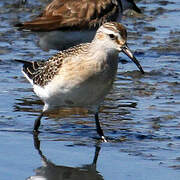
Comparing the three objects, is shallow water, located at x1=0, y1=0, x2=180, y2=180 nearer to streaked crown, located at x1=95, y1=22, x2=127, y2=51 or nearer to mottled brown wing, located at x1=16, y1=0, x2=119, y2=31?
mottled brown wing, located at x1=16, y1=0, x2=119, y2=31

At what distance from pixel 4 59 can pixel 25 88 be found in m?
1.41

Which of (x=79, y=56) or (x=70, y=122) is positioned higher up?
(x=79, y=56)

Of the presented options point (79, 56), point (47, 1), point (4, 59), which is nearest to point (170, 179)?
point (79, 56)

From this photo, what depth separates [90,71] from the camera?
23.0 ft

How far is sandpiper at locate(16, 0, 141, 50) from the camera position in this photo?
10500 millimetres

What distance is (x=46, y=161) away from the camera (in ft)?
21.6

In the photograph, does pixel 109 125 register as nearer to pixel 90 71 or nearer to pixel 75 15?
pixel 90 71

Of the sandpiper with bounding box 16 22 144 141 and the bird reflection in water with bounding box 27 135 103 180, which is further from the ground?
the sandpiper with bounding box 16 22 144 141

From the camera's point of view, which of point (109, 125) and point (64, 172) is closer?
point (64, 172)

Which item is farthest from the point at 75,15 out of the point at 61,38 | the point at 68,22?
the point at 61,38

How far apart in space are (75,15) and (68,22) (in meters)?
0.21

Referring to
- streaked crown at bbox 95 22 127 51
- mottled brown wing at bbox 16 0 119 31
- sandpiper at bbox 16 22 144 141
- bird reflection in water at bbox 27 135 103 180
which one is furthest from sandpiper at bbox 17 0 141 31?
bird reflection in water at bbox 27 135 103 180

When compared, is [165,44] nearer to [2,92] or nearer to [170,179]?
[2,92]

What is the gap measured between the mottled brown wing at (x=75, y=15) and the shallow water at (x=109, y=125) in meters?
0.67
